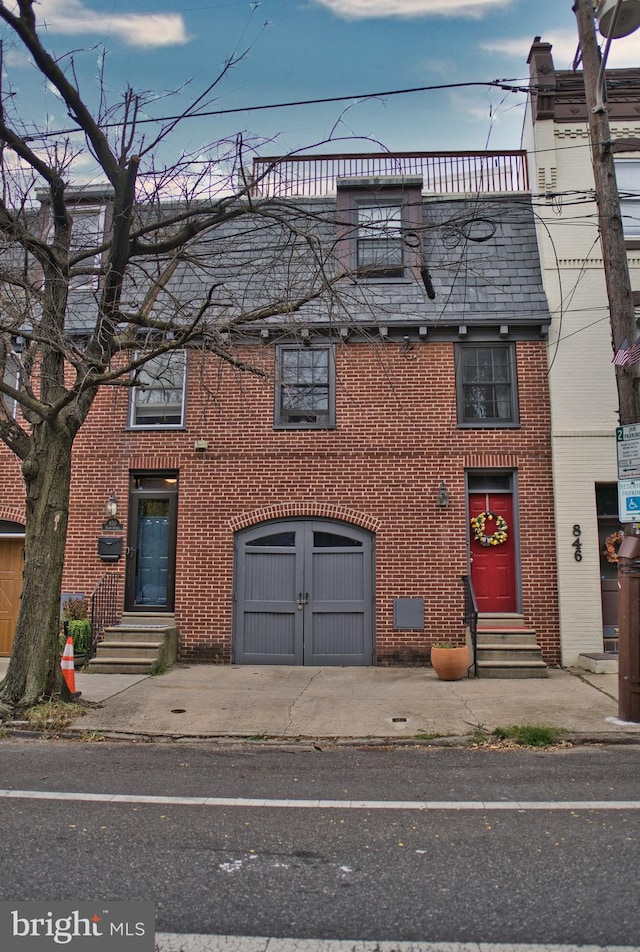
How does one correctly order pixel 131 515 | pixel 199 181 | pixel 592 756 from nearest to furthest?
pixel 592 756 < pixel 199 181 < pixel 131 515

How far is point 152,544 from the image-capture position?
1221cm

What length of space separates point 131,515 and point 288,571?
301 cm

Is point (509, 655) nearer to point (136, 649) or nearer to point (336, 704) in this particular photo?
point (336, 704)

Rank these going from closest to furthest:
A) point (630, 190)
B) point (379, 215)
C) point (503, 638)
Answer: point (503, 638) < point (630, 190) < point (379, 215)

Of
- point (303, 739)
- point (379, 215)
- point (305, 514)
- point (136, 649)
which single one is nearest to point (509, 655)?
point (305, 514)

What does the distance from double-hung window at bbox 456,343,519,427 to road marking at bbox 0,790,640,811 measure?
7.56 meters

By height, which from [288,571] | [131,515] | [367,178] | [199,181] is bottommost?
[288,571]

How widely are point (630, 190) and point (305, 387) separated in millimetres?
6861

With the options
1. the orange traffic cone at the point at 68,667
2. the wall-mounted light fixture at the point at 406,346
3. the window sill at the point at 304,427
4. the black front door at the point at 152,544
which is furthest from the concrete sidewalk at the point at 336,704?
the wall-mounted light fixture at the point at 406,346

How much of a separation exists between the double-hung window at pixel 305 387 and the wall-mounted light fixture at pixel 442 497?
222 centimetres

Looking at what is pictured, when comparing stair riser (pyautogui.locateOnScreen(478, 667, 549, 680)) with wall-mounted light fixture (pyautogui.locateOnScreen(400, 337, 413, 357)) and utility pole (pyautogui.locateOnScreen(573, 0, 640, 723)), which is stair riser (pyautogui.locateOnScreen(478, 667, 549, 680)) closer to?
utility pole (pyautogui.locateOnScreen(573, 0, 640, 723))

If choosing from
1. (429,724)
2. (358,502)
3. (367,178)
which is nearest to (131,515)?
(358,502)

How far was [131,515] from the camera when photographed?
12219mm

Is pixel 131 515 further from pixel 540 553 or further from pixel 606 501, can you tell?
pixel 606 501
